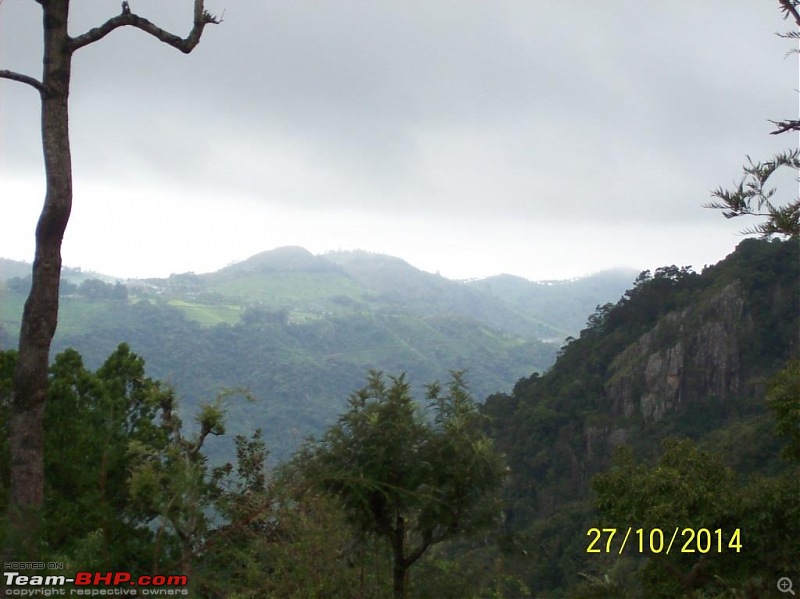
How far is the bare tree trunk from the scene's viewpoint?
458 centimetres

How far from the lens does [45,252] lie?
4.78 m

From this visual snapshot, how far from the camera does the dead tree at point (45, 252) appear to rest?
4582 mm

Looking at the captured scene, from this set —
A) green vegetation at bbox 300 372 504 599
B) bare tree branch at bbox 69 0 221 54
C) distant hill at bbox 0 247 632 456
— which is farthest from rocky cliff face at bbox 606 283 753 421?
bare tree branch at bbox 69 0 221 54

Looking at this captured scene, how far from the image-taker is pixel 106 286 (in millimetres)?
114250

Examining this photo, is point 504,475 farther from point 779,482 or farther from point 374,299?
point 374,299

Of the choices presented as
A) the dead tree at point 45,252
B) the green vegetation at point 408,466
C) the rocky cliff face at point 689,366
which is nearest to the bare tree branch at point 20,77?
the dead tree at point 45,252

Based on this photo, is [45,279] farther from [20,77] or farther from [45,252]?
[20,77]

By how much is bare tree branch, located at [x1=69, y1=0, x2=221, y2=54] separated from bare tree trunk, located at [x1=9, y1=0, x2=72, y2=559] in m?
0.12

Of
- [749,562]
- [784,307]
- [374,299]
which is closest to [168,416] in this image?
[749,562]

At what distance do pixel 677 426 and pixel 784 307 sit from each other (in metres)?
10.2

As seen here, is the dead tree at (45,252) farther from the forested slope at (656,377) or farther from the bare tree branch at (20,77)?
the forested slope at (656,377)

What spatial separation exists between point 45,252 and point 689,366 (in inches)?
1915

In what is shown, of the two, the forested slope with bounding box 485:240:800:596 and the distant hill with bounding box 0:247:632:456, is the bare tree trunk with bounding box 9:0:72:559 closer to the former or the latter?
the forested slope with bounding box 485:240:800:596

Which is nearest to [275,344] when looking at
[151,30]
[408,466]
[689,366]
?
[689,366]
